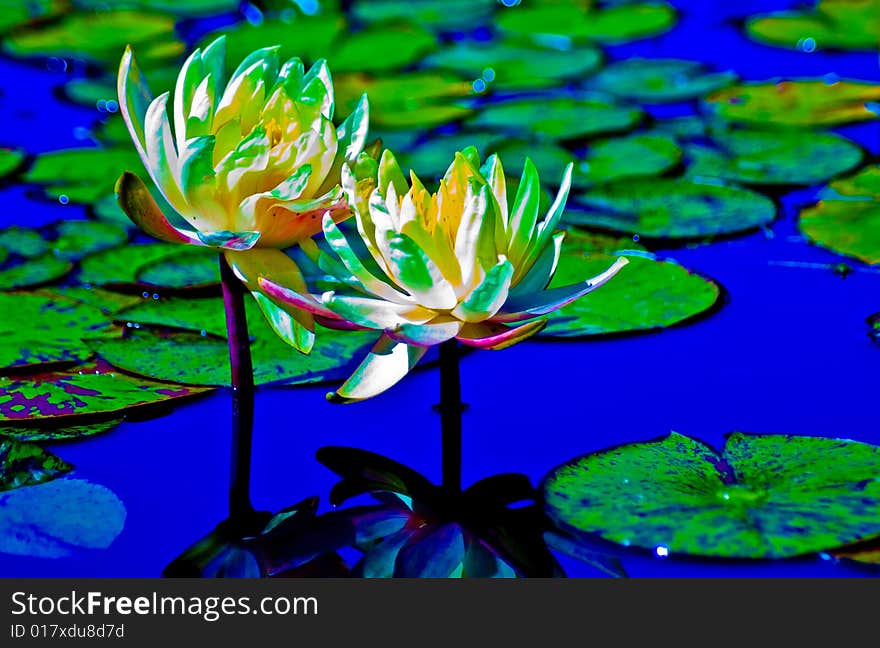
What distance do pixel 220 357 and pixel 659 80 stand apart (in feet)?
5.39

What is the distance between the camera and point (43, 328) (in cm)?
182

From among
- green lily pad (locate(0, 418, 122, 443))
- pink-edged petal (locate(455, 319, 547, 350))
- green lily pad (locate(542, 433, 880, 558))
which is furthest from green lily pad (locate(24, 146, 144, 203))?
green lily pad (locate(542, 433, 880, 558))

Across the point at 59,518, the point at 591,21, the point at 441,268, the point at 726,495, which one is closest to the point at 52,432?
the point at 59,518

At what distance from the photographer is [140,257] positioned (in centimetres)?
209

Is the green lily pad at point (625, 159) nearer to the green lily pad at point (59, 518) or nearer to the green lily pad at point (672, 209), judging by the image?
the green lily pad at point (672, 209)

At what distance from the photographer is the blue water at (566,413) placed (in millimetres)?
1429

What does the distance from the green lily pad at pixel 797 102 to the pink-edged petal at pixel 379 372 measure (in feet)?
5.04

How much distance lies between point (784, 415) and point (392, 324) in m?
0.60

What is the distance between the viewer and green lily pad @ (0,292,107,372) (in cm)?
174

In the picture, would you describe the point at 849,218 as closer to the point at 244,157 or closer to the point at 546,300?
the point at 546,300

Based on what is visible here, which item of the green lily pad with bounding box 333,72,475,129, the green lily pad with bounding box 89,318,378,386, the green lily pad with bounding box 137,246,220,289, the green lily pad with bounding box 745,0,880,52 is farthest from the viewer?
the green lily pad with bounding box 745,0,880,52

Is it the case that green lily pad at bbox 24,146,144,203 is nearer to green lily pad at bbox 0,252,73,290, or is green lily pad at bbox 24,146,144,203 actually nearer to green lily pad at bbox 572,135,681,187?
green lily pad at bbox 0,252,73,290

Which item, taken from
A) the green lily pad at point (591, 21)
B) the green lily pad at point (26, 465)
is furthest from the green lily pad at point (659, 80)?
the green lily pad at point (26, 465)

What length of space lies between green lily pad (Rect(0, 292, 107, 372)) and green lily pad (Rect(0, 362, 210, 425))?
0.13 feet
